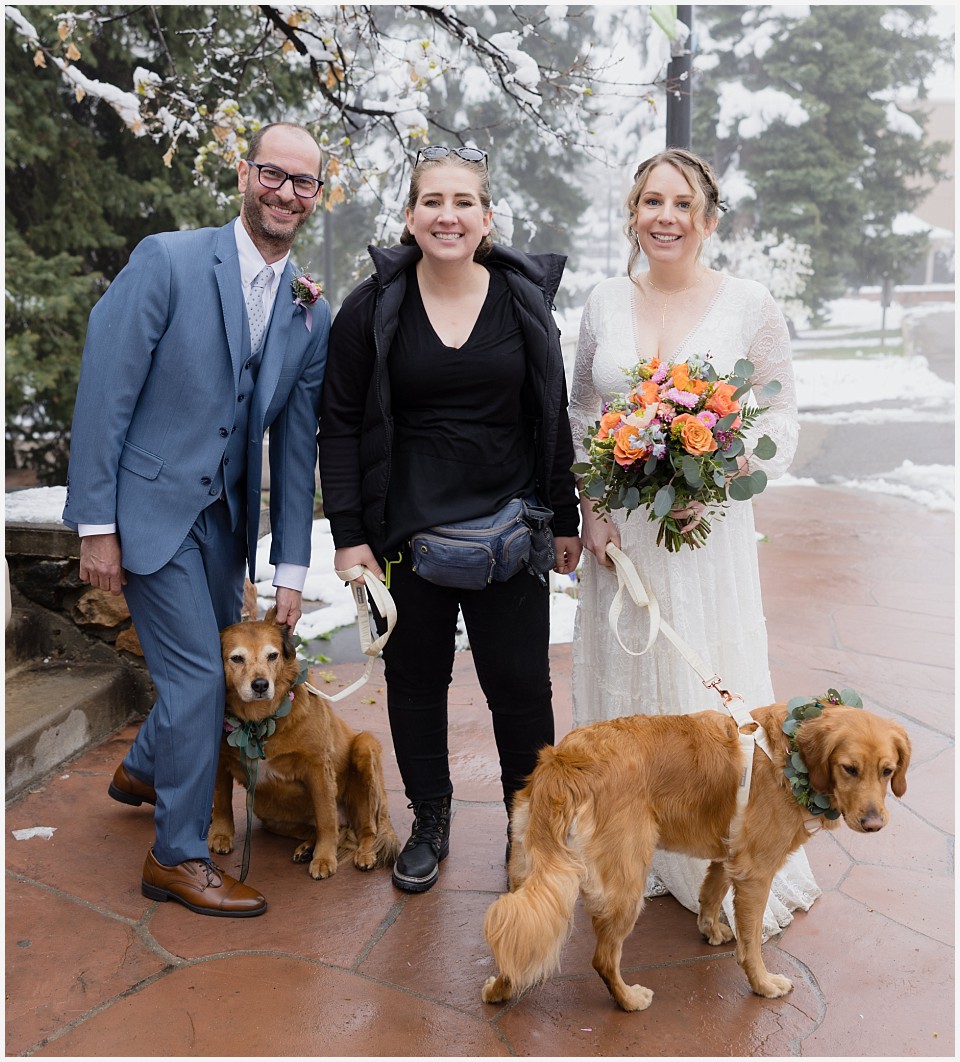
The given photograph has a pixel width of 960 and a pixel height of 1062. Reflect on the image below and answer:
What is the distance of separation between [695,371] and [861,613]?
417cm

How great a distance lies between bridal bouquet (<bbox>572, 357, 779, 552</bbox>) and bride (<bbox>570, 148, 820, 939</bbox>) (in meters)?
0.15

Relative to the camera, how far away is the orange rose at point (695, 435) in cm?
263

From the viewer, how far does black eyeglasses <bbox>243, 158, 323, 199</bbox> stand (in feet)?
9.62

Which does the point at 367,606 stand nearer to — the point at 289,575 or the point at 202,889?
the point at 289,575

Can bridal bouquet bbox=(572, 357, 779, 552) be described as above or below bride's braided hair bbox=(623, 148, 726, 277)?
below

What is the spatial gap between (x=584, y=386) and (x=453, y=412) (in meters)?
0.53

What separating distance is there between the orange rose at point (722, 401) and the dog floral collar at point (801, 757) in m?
0.81

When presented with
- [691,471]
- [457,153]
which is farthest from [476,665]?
[457,153]

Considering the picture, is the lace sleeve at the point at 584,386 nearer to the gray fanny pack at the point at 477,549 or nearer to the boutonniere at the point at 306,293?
the gray fanny pack at the point at 477,549

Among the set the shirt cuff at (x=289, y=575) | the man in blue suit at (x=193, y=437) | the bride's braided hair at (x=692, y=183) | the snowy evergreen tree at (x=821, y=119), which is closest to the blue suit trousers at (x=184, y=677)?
the man in blue suit at (x=193, y=437)

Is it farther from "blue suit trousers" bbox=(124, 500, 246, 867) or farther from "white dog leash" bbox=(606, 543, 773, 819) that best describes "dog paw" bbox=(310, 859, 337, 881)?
"white dog leash" bbox=(606, 543, 773, 819)

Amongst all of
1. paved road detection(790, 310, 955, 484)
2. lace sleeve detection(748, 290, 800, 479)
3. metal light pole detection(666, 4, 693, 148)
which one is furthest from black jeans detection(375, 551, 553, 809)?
paved road detection(790, 310, 955, 484)

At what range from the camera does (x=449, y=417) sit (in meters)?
3.01

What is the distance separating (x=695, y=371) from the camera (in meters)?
2.79
